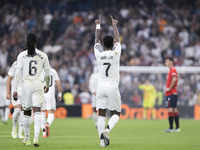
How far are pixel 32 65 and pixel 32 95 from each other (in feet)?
2.10

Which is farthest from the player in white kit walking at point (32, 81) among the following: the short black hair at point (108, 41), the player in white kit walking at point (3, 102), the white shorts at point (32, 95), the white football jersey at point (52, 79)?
the player in white kit walking at point (3, 102)

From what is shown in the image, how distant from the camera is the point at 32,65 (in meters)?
9.17

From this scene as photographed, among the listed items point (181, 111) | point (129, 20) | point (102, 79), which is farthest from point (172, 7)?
point (102, 79)

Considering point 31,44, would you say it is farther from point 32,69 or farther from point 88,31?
point 88,31

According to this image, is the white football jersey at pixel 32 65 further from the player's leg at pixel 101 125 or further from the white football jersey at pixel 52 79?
the white football jersey at pixel 52 79

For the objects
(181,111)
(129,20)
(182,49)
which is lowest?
(181,111)

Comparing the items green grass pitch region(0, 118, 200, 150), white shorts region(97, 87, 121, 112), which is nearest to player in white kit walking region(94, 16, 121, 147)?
white shorts region(97, 87, 121, 112)

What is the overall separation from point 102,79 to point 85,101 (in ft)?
53.2

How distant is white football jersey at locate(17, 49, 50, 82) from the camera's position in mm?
9137

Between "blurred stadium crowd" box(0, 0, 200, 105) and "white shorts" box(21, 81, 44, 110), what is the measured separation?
1647 centimetres

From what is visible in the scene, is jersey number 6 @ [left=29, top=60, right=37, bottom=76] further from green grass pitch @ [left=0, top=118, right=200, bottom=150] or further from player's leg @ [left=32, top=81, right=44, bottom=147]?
green grass pitch @ [left=0, top=118, right=200, bottom=150]

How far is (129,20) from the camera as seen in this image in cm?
2962

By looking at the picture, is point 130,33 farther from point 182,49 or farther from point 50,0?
point 50,0

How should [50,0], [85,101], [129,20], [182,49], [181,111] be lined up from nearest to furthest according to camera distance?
[181,111] → [85,101] → [182,49] → [129,20] → [50,0]
